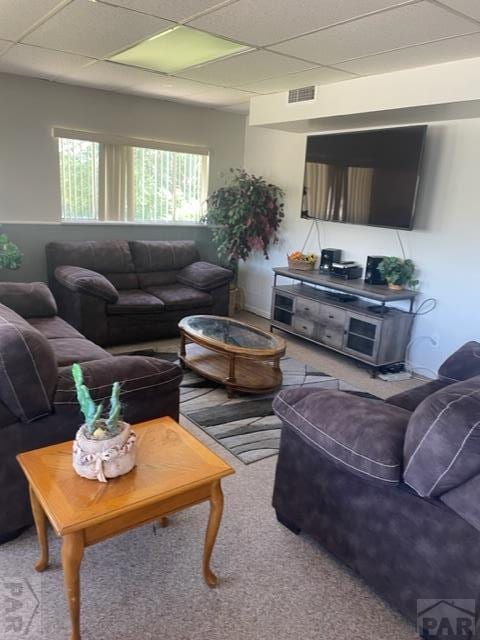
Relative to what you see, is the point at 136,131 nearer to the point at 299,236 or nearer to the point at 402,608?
the point at 299,236

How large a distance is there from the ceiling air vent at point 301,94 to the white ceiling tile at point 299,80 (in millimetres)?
54

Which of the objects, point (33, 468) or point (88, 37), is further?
point (88, 37)

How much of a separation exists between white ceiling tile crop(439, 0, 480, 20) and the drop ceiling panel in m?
2.49

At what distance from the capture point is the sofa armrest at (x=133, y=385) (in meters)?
1.89

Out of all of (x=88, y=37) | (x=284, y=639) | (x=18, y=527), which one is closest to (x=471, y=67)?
(x=88, y=37)

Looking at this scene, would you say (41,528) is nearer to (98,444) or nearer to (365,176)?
(98,444)

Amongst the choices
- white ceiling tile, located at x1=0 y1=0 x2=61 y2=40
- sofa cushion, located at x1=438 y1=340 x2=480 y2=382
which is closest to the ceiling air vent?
white ceiling tile, located at x1=0 y1=0 x2=61 y2=40

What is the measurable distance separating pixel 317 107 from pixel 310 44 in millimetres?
1172

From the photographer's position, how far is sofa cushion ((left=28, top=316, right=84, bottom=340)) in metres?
3.22

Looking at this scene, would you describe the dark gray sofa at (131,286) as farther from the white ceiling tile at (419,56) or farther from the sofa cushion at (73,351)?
the white ceiling tile at (419,56)

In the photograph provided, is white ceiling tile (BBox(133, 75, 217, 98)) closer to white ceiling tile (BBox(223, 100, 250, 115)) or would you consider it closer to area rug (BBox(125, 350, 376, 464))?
white ceiling tile (BBox(223, 100, 250, 115))

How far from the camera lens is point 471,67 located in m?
2.96

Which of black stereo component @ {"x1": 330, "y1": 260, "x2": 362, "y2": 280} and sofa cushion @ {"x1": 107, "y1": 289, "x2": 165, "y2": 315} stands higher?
black stereo component @ {"x1": 330, "y1": 260, "x2": 362, "y2": 280}

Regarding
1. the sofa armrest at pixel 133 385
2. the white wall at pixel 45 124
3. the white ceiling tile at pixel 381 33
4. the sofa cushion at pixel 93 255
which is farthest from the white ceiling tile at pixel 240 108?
the sofa armrest at pixel 133 385
